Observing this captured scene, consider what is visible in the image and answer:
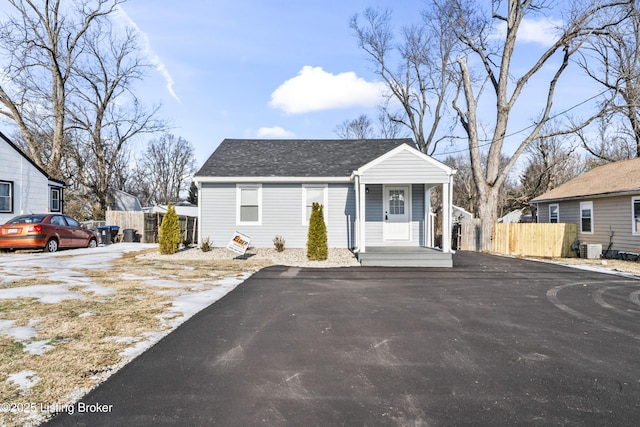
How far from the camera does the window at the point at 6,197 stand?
54.0 ft

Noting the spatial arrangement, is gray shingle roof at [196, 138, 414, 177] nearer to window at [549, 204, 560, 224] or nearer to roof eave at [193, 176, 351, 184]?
roof eave at [193, 176, 351, 184]

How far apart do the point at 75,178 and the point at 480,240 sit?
32.6 metres

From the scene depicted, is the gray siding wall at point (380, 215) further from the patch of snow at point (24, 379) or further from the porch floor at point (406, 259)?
the patch of snow at point (24, 379)

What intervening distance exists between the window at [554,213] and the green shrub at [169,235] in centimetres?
1905

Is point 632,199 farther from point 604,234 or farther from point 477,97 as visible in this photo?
point 477,97

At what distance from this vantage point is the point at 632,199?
1458cm

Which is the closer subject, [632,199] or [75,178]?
[632,199]

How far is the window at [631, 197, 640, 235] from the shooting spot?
1432 cm

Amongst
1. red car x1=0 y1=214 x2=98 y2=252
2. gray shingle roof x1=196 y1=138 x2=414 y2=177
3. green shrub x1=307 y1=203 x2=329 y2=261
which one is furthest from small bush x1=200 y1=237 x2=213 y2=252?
red car x1=0 y1=214 x2=98 y2=252

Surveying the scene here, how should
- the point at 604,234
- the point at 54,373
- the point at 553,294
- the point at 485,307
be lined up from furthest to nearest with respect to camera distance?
the point at 604,234 → the point at 553,294 → the point at 485,307 → the point at 54,373

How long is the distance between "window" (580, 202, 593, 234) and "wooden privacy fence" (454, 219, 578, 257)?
69 cm

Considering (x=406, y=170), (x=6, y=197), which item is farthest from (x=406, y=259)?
(x=6, y=197)

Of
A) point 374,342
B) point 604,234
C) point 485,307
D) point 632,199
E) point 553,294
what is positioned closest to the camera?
point 374,342

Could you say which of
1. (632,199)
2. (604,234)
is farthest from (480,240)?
(632,199)
